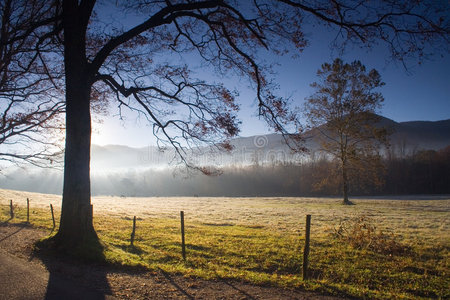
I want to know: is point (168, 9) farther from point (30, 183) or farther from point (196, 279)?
point (30, 183)

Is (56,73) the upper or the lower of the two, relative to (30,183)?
upper

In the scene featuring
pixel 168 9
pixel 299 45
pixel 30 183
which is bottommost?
pixel 30 183

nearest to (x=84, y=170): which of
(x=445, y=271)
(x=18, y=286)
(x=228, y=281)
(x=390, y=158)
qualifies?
(x=18, y=286)

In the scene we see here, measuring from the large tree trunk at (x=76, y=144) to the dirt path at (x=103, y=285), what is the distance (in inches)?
50.1

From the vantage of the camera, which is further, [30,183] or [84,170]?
[30,183]

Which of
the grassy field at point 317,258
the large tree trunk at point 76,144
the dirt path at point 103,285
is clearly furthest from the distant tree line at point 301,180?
the large tree trunk at point 76,144

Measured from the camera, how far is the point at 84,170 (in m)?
8.34

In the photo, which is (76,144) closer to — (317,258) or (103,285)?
(103,285)

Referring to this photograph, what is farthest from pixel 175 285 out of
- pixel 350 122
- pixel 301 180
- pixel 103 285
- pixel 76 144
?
pixel 301 180

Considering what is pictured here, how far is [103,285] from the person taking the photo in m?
5.51

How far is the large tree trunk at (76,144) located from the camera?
8.03m

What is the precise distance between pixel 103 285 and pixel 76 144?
4.56 meters

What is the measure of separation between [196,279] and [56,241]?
482cm

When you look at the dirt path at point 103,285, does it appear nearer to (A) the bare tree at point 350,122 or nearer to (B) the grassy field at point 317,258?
(B) the grassy field at point 317,258
